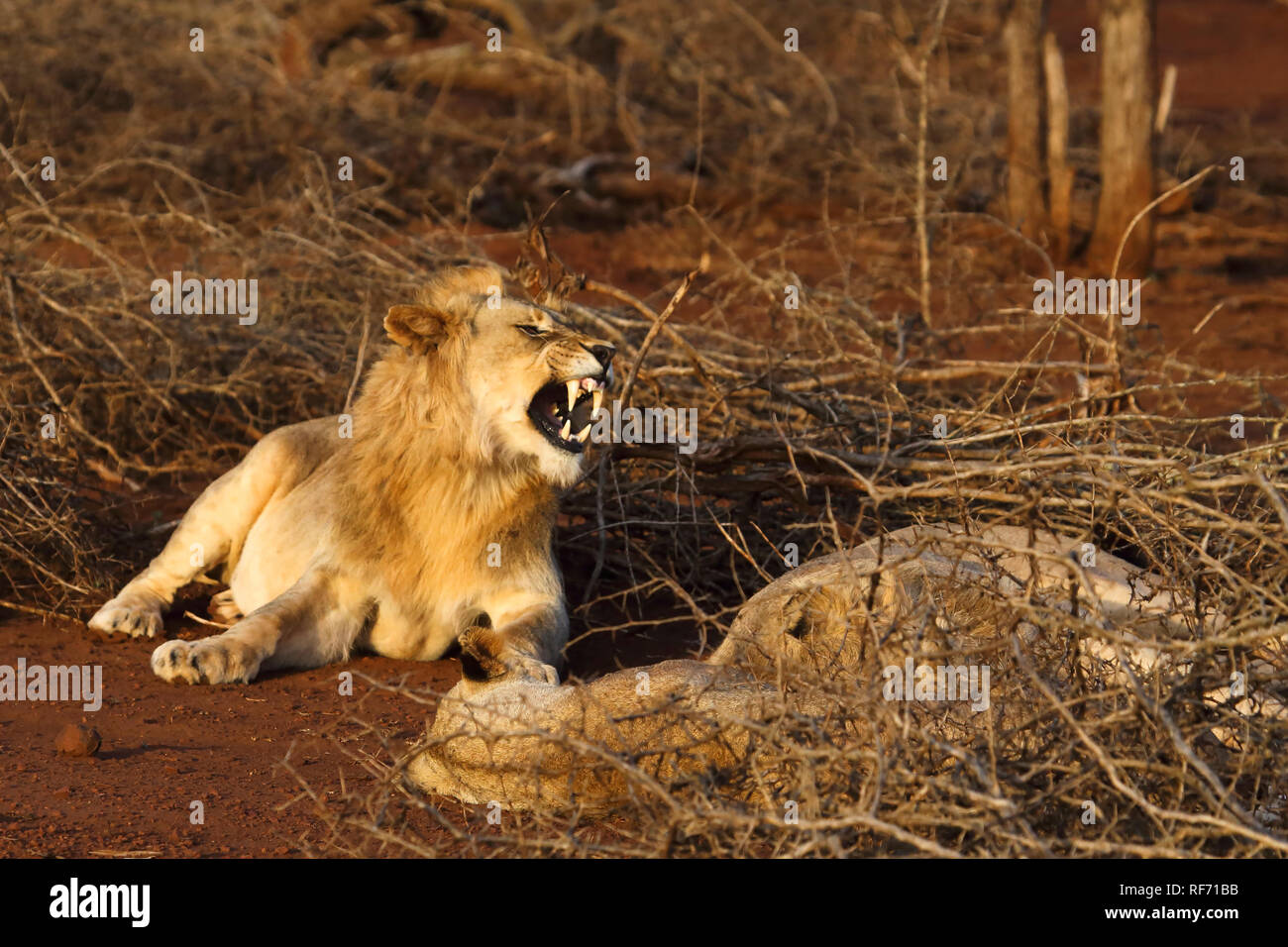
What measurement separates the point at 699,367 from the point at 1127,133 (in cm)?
582

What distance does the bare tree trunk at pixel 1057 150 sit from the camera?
1151 cm

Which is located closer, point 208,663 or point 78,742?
point 78,742

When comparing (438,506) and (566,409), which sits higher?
(566,409)

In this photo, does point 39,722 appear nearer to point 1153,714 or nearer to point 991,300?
point 1153,714

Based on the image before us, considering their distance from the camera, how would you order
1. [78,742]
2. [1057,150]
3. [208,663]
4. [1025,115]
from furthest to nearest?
[1057,150], [1025,115], [208,663], [78,742]

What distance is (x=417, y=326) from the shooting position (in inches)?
215

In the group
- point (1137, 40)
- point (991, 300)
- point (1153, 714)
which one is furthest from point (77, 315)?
point (1137, 40)

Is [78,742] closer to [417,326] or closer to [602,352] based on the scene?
[417,326]

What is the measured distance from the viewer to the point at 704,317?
7840 mm

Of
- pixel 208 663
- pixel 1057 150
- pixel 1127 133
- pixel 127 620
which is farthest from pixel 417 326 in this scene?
pixel 1057 150

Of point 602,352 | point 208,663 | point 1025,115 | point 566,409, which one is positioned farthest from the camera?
point 1025,115

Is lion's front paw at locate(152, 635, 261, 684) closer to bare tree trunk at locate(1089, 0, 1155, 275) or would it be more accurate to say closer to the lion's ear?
the lion's ear

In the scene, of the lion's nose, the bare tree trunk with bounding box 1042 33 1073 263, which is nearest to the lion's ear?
the lion's nose

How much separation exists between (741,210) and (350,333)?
15.9 ft
